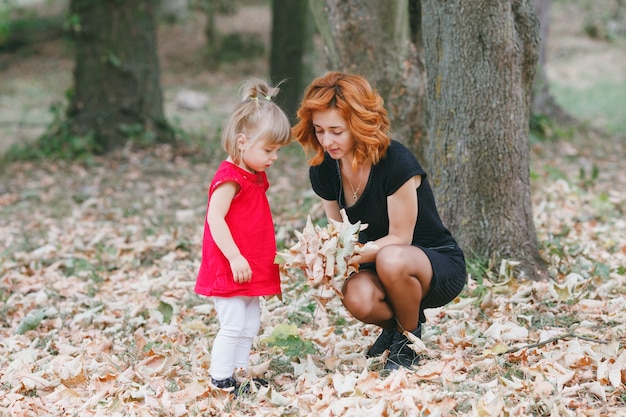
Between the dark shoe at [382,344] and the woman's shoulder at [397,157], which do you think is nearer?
the woman's shoulder at [397,157]

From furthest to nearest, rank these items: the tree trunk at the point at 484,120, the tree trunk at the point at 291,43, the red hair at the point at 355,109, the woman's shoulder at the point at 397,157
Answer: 1. the tree trunk at the point at 291,43
2. the tree trunk at the point at 484,120
3. the woman's shoulder at the point at 397,157
4. the red hair at the point at 355,109

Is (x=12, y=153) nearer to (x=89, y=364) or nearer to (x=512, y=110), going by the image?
(x=89, y=364)

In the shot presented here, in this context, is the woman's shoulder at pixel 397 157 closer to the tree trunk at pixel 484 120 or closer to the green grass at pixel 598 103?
the tree trunk at pixel 484 120

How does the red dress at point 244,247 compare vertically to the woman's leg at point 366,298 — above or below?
Answer: above

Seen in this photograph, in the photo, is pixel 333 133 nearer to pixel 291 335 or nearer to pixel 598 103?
pixel 291 335

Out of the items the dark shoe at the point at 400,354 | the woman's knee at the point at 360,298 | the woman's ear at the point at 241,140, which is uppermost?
the woman's ear at the point at 241,140

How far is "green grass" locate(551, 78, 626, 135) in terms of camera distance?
1287cm

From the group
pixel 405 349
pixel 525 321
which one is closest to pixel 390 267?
pixel 405 349

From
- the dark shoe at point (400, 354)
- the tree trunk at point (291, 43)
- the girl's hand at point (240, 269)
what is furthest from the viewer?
the tree trunk at point (291, 43)

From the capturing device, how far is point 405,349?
3658 millimetres

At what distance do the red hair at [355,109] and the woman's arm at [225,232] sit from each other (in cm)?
49

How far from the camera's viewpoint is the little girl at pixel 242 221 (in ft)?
10.7

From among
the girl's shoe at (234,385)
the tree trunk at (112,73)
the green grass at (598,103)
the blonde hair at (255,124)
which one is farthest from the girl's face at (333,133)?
the green grass at (598,103)

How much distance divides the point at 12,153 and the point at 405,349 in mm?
7401
